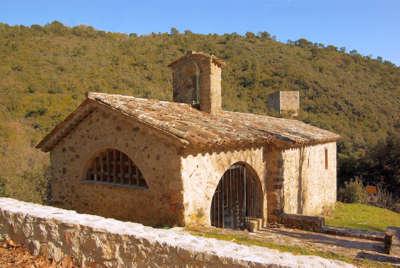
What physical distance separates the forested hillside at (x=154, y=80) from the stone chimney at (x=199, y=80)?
8101 millimetres

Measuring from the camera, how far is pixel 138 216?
8125 mm

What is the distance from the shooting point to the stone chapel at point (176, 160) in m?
7.61

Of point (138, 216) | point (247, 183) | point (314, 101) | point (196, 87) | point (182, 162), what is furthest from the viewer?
point (314, 101)

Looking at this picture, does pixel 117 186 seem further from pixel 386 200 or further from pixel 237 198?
pixel 386 200

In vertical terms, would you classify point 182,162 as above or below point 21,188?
above

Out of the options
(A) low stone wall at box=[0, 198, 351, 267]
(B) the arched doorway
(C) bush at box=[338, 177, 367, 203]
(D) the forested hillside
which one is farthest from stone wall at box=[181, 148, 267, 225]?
(C) bush at box=[338, 177, 367, 203]

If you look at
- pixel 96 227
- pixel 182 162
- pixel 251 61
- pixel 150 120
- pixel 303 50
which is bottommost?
pixel 96 227

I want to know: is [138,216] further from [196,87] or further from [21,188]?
[21,188]

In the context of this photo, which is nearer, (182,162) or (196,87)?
(182,162)

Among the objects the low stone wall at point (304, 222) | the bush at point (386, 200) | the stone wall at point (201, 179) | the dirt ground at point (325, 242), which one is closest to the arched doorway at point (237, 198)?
the low stone wall at point (304, 222)

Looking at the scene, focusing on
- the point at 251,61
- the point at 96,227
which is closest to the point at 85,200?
the point at 96,227

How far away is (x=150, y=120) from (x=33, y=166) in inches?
511

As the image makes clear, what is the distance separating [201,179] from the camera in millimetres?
7941

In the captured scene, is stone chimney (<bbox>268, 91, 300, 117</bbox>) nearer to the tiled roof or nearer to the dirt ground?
the tiled roof
